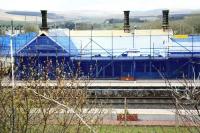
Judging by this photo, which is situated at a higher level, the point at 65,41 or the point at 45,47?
the point at 65,41

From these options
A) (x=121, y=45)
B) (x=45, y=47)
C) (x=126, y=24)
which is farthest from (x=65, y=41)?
(x=126, y=24)

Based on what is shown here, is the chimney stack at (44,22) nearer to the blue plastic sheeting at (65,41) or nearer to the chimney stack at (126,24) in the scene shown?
the blue plastic sheeting at (65,41)

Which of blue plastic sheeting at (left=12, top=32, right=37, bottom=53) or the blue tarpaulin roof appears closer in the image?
the blue tarpaulin roof

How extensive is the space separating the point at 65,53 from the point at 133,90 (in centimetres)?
709

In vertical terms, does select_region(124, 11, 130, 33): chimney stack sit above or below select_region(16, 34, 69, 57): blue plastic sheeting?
above

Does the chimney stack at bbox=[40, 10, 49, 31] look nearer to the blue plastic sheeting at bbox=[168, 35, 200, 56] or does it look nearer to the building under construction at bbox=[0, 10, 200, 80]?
the building under construction at bbox=[0, 10, 200, 80]

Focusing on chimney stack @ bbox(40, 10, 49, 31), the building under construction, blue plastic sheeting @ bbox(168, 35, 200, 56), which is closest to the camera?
the building under construction

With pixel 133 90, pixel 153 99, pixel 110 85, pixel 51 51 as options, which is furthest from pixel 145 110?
pixel 51 51

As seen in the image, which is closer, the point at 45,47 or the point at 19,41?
the point at 45,47

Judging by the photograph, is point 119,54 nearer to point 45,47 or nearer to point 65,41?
point 65,41

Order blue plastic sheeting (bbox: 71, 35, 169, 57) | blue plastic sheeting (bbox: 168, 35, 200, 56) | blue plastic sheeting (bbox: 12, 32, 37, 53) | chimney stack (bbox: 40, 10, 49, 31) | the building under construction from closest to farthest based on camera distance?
the building under construction → blue plastic sheeting (bbox: 168, 35, 200, 56) → blue plastic sheeting (bbox: 71, 35, 169, 57) → blue plastic sheeting (bbox: 12, 32, 37, 53) → chimney stack (bbox: 40, 10, 49, 31)

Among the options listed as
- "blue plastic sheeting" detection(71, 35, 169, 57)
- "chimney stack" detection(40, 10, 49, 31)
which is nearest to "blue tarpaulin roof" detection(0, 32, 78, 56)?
"blue plastic sheeting" detection(71, 35, 169, 57)

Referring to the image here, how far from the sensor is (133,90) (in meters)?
25.5

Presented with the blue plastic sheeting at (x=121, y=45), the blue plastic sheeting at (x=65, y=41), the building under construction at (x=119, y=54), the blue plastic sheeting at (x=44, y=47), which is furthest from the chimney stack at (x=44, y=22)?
the blue plastic sheeting at (x=44, y=47)
